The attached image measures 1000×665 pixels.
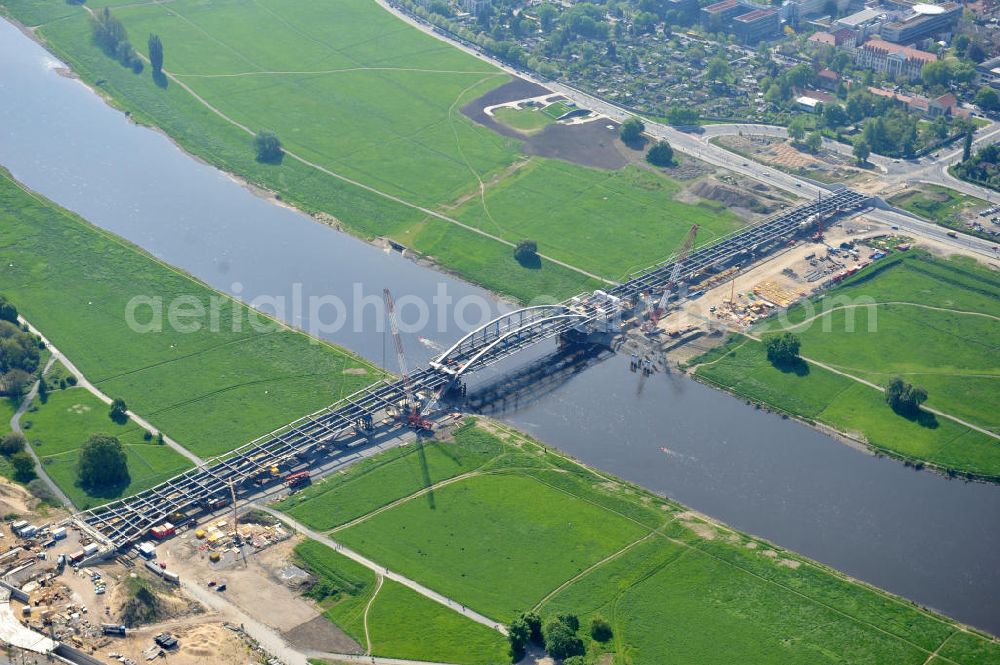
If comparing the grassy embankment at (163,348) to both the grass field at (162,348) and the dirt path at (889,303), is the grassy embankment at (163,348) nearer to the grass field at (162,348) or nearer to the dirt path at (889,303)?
the grass field at (162,348)

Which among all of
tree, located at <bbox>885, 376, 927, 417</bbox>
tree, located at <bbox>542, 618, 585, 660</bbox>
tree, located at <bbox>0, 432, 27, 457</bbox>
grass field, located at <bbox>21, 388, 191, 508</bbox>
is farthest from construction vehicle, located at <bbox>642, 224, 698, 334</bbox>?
tree, located at <bbox>0, 432, 27, 457</bbox>

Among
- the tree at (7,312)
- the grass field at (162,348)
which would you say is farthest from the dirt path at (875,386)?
the tree at (7,312)

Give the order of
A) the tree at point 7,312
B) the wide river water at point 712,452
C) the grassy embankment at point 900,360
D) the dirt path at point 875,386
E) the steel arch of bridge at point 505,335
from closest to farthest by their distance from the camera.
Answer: the wide river water at point 712,452
the grassy embankment at point 900,360
the dirt path at point 875,386
the steel arch of bridge at point 505,335
the tree at point 7,312

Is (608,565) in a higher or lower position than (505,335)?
lower

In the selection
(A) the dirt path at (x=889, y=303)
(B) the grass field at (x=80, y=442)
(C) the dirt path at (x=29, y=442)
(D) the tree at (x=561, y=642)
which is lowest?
(C) the dirt path at (x=29, y=442)

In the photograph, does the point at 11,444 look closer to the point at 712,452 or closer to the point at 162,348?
the point at 162,348

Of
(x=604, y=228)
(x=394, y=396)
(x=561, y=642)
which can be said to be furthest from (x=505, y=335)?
(x=561, y=642)

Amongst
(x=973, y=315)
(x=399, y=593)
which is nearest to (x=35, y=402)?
(x=399, y=593)

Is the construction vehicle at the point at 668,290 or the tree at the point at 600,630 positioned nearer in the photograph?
the tree at the point at 600,630
